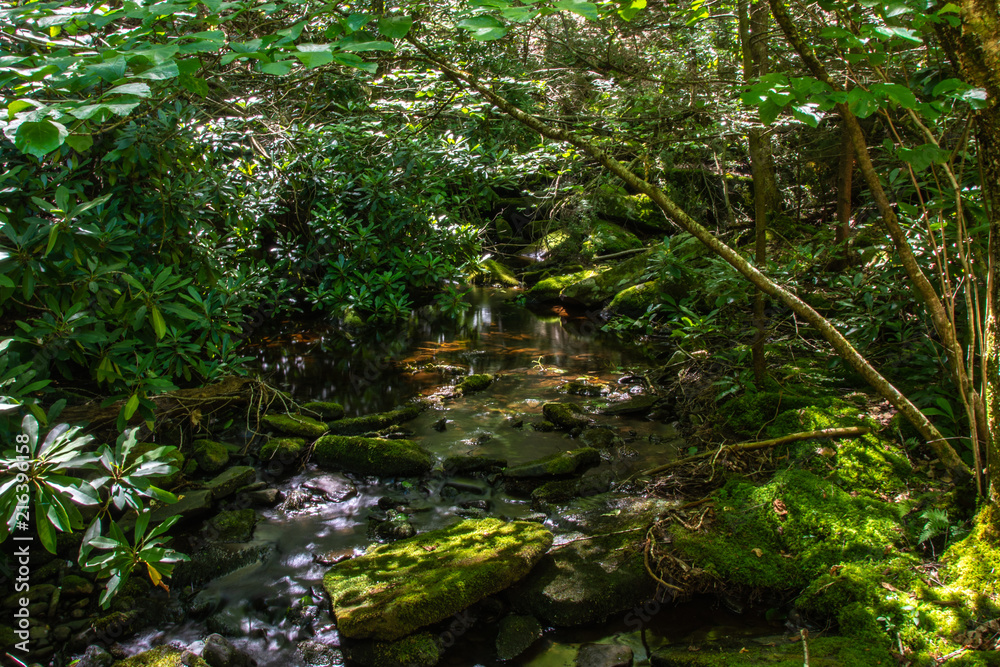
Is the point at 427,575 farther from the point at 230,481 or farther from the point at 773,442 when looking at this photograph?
the point at 773,442

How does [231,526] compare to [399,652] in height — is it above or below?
below

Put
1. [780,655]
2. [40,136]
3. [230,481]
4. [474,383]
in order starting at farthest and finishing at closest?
1. [474,383]
2. [230,481]
3. [780,655]
4. [40,136]

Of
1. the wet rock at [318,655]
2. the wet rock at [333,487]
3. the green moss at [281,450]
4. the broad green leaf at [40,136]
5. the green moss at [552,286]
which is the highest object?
the broad green leaf at [40,136]

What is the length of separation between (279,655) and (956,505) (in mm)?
3392

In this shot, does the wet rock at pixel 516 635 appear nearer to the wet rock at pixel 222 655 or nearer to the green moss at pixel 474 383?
the wet rock at pixel 222 655

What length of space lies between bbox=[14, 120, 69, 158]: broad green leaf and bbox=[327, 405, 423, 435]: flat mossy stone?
4100 mm

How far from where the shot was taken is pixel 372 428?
550 cm

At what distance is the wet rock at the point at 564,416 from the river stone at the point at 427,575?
5.98 ft

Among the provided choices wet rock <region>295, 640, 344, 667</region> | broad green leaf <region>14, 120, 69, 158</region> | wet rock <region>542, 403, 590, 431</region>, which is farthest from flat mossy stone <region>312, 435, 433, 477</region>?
broad green leaf <region>14, 120, 69, 158</region>

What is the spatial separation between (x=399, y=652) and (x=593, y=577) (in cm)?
109

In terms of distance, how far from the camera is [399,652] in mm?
2807

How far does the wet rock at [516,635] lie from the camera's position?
285cm

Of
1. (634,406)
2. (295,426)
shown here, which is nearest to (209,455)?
(295,426)

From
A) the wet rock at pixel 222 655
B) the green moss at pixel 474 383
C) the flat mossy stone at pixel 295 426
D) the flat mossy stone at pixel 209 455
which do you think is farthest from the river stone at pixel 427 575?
the green moss at pixel 474 383
